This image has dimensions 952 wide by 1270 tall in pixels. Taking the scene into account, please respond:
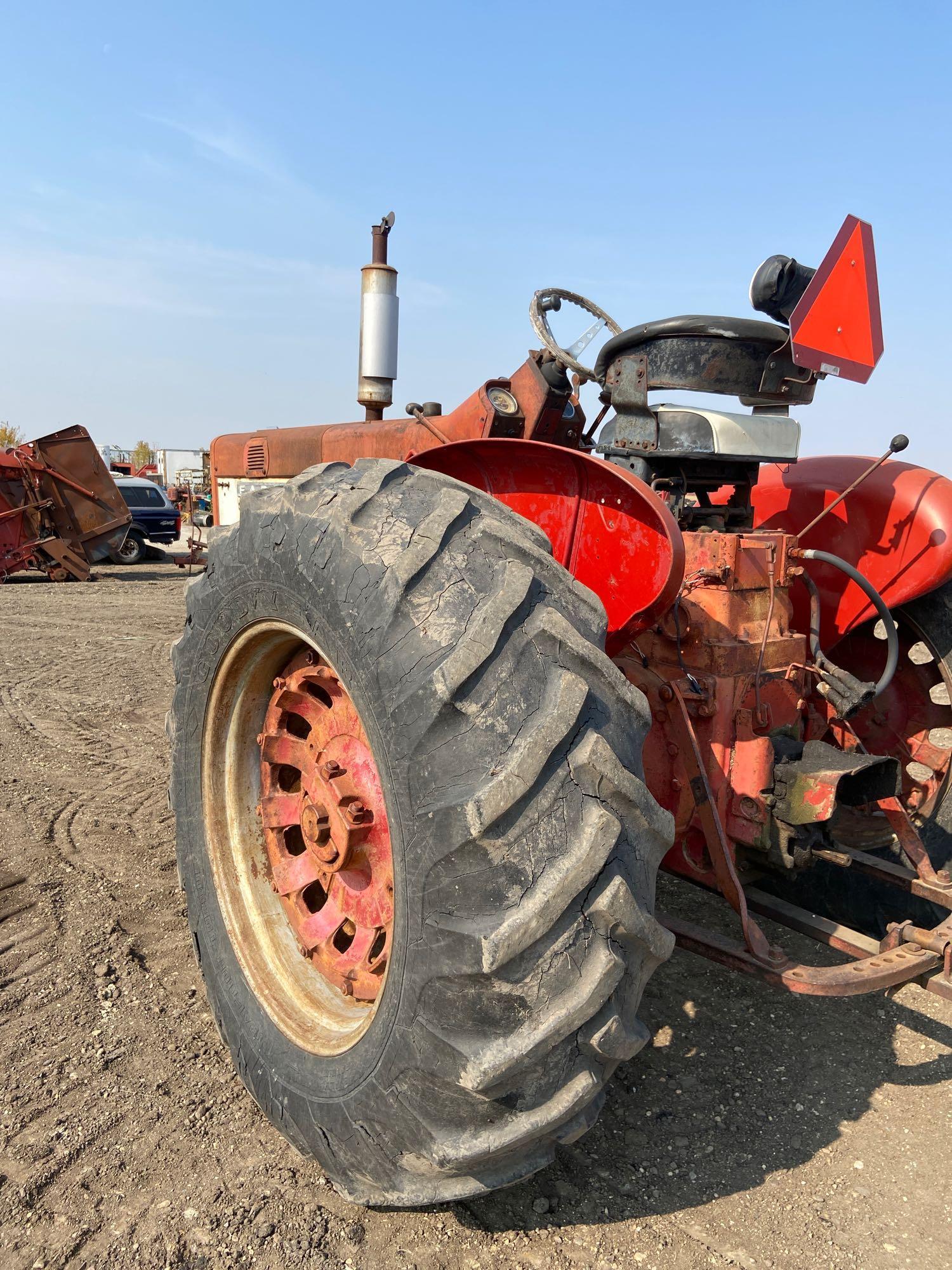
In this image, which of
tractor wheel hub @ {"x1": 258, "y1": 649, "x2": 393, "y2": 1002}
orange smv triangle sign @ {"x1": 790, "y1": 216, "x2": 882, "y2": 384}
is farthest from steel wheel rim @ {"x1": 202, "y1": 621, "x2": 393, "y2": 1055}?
orange smv triangle sign @ {"x1": 790, "y1": 216, "x2": 882, "y2": 384}

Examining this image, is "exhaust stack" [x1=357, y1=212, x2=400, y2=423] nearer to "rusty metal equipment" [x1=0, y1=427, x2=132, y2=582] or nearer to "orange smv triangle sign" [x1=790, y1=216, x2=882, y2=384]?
"orange smv triangle sign" [x1=790, y1=216, x2=882, y2=384]

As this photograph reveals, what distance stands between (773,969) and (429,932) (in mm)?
928

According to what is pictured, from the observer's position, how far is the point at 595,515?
2.05 meters

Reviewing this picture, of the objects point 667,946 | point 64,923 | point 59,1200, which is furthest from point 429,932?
point 64,923

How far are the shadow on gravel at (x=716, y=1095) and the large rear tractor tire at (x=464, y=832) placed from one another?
A: 1.65 feet

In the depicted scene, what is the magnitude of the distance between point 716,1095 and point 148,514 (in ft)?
58.3

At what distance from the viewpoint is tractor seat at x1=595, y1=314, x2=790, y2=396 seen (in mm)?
2281

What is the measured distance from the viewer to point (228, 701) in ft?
7.17

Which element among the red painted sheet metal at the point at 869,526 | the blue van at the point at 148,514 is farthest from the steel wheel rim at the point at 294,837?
the blue van at the point at 148,514

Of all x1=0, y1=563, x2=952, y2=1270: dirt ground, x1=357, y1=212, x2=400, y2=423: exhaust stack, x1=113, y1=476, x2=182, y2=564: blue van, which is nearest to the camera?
x1=0, y1=563, x2=952, y2=1270: dirt ground

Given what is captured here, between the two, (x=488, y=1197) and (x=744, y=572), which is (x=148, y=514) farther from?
(x=488, y=1197)

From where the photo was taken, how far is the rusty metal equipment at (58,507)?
516 inches

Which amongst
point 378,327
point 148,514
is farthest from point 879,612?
point 148,514

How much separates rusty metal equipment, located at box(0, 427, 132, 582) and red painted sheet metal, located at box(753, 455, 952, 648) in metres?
12.8
